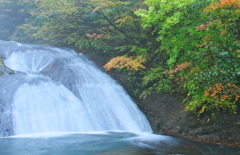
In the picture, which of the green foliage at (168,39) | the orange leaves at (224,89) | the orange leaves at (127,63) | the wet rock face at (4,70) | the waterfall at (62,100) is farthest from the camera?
the wet rock face at (4,70)

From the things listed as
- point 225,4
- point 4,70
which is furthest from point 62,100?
point 225,4

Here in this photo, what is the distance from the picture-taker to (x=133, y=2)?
36.2ft

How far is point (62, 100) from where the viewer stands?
8.78 metres

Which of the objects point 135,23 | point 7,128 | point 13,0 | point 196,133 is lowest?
point 196,133

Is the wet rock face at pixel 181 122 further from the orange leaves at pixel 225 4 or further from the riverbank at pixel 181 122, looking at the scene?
the orange leaves at pixel 225 4

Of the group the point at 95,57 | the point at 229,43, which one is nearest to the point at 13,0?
the point at 95,57

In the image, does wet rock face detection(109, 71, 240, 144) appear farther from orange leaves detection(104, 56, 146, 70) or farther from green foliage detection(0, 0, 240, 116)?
orange leaves detection(104, 56, 146, 70)

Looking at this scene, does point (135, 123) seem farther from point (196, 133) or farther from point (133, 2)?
point (133, 2)

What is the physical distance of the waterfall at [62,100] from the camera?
25.1 feet

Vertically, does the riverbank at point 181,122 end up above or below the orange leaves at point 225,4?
below

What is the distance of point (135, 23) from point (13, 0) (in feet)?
51.4

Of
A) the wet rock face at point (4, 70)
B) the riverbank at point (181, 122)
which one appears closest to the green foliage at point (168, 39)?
the riverbank at point (181, 122)

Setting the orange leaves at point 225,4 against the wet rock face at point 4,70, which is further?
the wet rock face at point 4,70

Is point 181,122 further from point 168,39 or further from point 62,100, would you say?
point 62,100
